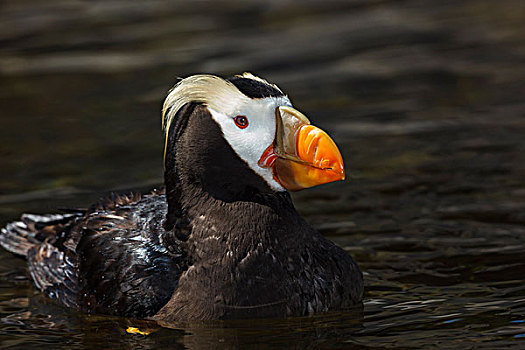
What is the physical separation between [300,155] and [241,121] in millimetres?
389

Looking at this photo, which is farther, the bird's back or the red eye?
the bird's back

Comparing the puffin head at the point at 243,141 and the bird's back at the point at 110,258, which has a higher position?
the puffin head at the point at 243,141

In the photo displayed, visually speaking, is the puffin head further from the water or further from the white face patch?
the water

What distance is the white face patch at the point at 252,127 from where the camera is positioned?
5.73 metres

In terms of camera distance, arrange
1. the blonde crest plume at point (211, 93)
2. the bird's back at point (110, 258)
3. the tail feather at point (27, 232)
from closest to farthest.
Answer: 1. the blonde crest plume at point (211, 93)
2. the bird's back at point (110, 258)
3. the tail feather at point (27, 232)

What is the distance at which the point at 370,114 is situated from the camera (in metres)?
9.91

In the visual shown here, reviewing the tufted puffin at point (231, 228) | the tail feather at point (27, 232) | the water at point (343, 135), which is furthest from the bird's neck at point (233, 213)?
the tail feather at point (27, 232)

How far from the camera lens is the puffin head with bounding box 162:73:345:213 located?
5.71m

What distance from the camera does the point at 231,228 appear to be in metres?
5.92

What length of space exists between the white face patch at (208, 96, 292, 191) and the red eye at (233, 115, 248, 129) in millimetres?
13

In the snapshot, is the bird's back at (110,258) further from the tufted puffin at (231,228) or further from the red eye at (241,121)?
the red eye at (241,121)

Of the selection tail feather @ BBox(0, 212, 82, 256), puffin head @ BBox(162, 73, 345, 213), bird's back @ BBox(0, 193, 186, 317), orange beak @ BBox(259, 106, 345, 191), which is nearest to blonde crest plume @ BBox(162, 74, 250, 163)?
puffin head @ BBox(162, 73, 345, 213)

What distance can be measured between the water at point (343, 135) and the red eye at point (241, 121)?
1.18 metres

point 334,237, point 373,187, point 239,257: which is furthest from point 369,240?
point 239,257
